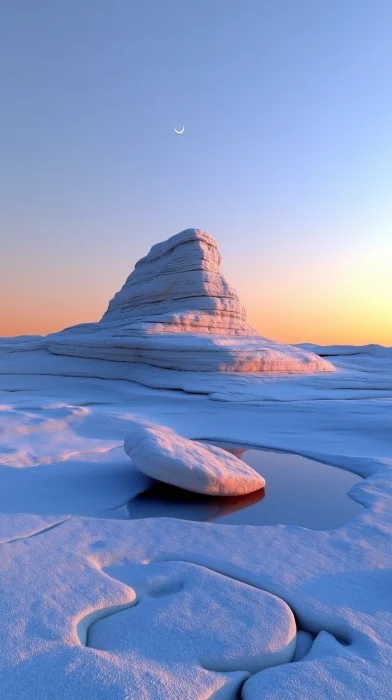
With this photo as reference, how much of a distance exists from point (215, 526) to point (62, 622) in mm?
1479

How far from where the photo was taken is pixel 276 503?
3.89m

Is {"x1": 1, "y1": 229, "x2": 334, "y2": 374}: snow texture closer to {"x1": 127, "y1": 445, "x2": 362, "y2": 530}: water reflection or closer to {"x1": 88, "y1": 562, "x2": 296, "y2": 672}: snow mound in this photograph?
{"x1": 127, "y1": 445, "x2": 362, "y2": 530}: water reflection

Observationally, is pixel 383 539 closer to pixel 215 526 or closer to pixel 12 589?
pixel 215 526

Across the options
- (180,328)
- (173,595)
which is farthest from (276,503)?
(180,328)

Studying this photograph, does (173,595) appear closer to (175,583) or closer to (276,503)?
(175,583)

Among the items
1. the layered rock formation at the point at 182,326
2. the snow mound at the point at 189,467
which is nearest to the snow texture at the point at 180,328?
the layered rock formation at the point at 182,326

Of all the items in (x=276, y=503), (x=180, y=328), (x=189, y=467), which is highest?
(x=180, y=328)

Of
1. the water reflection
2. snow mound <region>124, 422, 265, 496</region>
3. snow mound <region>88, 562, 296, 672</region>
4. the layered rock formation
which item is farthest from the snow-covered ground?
the layered rock formation

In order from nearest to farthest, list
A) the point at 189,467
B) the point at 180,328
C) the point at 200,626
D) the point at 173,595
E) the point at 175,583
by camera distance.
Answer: the point at 200,626, the point at 173,595, the point at 175,583, the point at 189,467, the point at 180,328

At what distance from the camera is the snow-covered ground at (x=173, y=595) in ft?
5.36

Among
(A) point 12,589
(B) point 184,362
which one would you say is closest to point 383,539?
(A) point 12,589

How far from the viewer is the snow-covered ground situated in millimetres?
1635

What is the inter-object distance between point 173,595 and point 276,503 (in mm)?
1840

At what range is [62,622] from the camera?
6.40 feet
